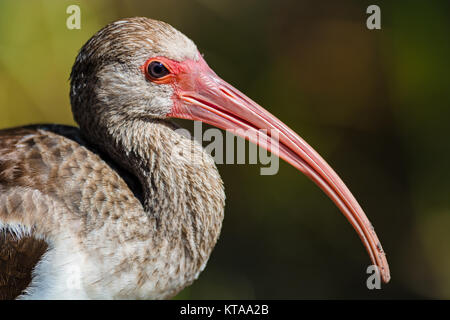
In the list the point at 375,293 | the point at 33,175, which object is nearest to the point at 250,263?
the point at 375,293

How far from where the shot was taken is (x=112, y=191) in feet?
8.31

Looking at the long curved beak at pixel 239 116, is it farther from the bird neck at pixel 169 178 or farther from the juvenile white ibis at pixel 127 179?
the bird neck at pixel 169 178

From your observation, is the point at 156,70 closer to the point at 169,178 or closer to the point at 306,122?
the point at 169,178

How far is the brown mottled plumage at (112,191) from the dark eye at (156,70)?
0.14 feet

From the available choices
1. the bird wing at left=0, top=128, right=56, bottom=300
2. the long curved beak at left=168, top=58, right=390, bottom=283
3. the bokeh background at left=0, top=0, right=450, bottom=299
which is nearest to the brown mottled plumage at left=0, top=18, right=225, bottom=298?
the bird wing at left=0, top=128, right=56, bottom=300

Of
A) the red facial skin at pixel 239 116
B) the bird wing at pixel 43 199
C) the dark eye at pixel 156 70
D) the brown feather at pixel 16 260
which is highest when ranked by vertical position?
the dark eye at pixel 156 70

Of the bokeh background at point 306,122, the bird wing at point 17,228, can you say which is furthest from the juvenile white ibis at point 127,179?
the bokeh background at point 306,122

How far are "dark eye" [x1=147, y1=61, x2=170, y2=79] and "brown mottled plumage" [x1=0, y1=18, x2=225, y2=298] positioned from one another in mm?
44

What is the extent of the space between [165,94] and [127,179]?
1.55 ft

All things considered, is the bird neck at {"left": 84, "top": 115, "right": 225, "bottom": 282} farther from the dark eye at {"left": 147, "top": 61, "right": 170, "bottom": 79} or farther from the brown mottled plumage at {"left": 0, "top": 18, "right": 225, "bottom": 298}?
the dark eye at {"left": 147, "top": 61, "right": 170, "bottom": 79}

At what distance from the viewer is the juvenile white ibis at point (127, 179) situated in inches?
95.8

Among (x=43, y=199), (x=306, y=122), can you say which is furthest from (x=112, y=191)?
(x=306, y=122)

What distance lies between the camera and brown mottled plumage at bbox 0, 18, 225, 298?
243 cm

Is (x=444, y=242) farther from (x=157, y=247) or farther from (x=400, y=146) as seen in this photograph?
(x=157, y=247)
